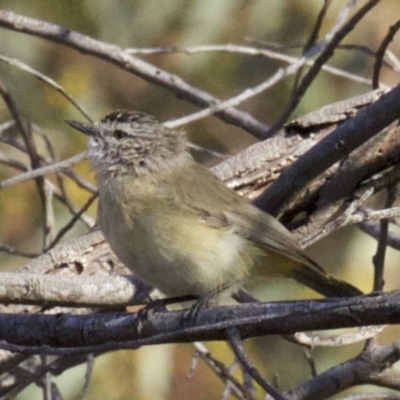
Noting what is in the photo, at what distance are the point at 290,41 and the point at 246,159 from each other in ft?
9.96

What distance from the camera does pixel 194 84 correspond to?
310 inches

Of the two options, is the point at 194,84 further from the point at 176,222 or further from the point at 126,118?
the point at 176,222

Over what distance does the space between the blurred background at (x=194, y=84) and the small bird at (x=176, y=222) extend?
2.08 metres

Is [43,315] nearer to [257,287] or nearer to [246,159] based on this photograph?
[246,159]

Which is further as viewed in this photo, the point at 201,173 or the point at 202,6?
the point at 202,6

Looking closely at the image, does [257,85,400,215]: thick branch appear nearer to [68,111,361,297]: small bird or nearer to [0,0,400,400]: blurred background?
[68,111,361,297]: small bird

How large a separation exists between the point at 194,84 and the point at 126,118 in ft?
10.1

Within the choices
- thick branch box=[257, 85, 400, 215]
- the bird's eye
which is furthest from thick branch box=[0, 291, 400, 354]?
the bird's eye

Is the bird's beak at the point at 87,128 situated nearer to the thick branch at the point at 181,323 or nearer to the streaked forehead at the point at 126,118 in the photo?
the streaked forehead at the point at 126,118

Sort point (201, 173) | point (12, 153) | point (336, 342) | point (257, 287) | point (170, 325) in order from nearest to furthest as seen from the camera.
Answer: point (170, 325), point (336, 342), point (201, 173), point (257, 287), point (12, 153)

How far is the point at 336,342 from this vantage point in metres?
4.36

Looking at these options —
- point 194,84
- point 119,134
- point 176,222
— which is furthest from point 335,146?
point 194,84

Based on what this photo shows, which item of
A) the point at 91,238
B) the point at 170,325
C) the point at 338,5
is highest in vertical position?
the point at 338,5

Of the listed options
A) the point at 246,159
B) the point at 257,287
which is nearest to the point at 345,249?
the point at 257,287
